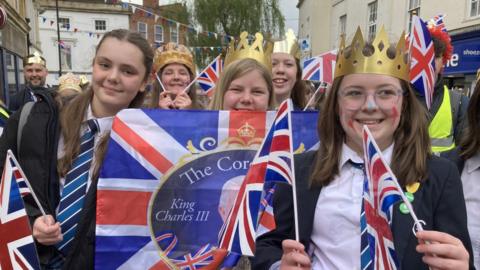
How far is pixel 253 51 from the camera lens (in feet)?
10.8

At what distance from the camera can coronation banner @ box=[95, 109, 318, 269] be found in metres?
2.17

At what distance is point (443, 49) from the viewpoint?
165 inches

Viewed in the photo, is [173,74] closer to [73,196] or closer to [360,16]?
[73,196]

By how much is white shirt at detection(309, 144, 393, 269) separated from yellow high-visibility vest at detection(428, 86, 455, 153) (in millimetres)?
1989

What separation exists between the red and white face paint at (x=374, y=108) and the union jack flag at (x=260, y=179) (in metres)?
0.37

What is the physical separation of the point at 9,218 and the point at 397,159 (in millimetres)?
1654

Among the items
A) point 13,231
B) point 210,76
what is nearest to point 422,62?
point 210,76

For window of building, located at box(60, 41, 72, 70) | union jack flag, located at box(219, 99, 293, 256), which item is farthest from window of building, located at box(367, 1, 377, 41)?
window of building, located at box(60, 41, 72, 70)

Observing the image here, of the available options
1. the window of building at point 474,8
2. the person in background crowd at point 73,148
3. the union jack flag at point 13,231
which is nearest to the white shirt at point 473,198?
the person in background crowd at point 73,148

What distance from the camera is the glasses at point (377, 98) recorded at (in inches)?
72.7

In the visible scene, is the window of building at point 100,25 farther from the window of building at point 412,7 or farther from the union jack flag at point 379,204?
the union jack flag at point 379,204

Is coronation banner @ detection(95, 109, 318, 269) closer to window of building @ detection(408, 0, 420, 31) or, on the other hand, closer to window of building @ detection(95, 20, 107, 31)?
window of building @ detection(408, 0, 420, 31)

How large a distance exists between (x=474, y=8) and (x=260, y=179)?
47.9ft

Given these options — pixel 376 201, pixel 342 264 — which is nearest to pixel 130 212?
pixel 342 264
